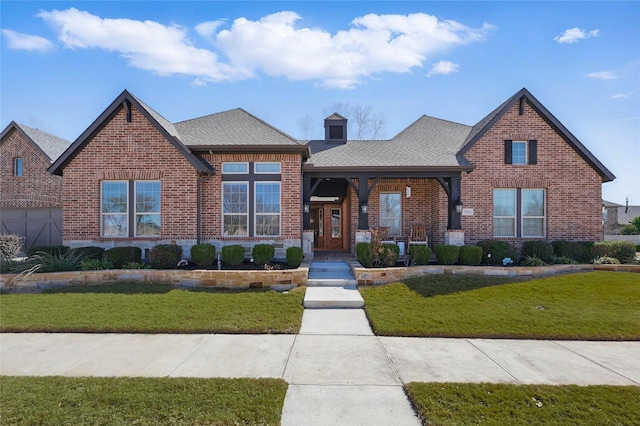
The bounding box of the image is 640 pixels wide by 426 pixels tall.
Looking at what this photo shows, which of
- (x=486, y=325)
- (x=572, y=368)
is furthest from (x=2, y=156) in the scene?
(x=572, y=368)

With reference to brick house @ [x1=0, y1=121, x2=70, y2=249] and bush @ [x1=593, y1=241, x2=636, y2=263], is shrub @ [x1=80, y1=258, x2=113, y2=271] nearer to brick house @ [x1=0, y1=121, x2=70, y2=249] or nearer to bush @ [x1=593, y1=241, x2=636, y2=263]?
brick house @ [x1=0, y1=121, x2=70, y2=249]

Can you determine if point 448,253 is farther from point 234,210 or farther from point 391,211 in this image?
point 234,210

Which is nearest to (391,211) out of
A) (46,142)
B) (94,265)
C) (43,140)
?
(94,265)

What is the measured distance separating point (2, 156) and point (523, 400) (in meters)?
25.8

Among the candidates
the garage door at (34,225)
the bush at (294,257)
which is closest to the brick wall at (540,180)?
the bush at (294,257)

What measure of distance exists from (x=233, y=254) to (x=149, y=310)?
3729 millimetres

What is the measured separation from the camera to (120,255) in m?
10.3

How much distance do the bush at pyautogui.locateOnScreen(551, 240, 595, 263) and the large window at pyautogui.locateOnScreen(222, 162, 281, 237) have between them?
9.99 m

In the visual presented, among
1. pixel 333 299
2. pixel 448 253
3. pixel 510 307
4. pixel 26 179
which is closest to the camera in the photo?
pixel 510 307

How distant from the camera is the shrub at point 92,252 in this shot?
10516 millimetres

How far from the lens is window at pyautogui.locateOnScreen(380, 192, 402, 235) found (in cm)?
1406

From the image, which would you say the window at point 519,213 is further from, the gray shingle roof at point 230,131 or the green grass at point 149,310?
the green grass at point 149,310

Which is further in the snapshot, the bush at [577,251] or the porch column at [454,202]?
the porch column at [454,202]

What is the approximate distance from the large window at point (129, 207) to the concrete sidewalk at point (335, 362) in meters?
5.80
